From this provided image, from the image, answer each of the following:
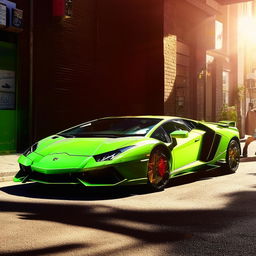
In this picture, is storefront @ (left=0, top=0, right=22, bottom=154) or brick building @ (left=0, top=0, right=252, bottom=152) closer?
storefront @ (left=0, top=0, right=22, bottom=154)

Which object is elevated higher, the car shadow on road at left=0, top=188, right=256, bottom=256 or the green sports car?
the green sports car

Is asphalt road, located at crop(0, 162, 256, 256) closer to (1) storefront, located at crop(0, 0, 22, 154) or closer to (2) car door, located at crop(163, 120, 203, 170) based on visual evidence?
(2) car door, located at crop(163, 120, 203, 170)

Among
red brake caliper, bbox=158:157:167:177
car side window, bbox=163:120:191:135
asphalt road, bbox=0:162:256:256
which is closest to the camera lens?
asphalt road, bbox=0:162:256:256

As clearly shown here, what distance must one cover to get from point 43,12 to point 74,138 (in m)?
7.49

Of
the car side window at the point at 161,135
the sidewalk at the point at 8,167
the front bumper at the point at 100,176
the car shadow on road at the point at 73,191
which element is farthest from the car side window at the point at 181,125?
the sidewalk at the point at 8,167

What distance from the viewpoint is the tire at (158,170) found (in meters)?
6.86

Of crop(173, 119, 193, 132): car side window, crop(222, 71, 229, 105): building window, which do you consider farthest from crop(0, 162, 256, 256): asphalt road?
crop(222, 71, 229, 105): building window

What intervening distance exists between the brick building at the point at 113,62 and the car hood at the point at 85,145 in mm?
6072

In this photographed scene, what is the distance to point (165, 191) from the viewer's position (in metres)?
7.07

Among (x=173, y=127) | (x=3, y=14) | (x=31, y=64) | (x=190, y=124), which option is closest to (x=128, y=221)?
(x=173, y=127)

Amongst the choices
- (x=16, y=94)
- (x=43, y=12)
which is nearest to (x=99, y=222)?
(x=16, y=94)

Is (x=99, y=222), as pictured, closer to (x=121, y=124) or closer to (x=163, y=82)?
(x=121, y=124)

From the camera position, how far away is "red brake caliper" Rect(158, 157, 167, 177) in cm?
704

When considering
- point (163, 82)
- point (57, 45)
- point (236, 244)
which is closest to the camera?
point (236, 244)
